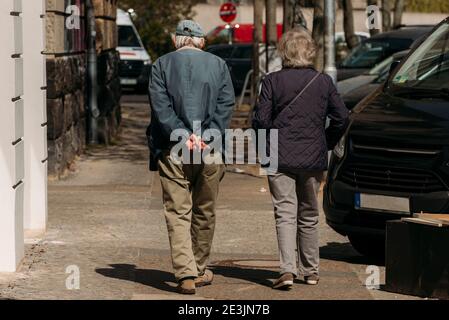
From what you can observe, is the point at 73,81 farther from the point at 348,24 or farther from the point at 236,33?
the point at 236,33

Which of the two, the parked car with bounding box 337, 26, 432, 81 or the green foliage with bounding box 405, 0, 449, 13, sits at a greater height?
the green foliage with bounding box 405, 0, 449, 13

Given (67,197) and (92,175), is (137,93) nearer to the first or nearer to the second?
(92,175)

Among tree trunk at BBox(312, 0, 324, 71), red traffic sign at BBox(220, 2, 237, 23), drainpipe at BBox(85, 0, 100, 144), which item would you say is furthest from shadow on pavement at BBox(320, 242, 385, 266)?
red traffic sign at BBox(220, 2, 237, 23)

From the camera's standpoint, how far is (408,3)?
59.3m

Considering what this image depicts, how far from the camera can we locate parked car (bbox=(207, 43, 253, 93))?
38219 mm

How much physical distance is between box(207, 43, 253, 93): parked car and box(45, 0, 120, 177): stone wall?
15350 mm

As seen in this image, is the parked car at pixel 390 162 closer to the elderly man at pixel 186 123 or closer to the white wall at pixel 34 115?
the elderly man at pixel 186 123

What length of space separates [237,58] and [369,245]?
28.0m

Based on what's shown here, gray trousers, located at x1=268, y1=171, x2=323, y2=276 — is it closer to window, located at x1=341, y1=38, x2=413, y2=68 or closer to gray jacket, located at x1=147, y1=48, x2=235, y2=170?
gray jacket, located at x1=147, y1=48, x2=235, y2=170

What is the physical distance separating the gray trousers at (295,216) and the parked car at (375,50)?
1416 cm

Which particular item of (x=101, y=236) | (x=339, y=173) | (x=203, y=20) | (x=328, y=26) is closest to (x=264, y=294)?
(x=339, y=173)
